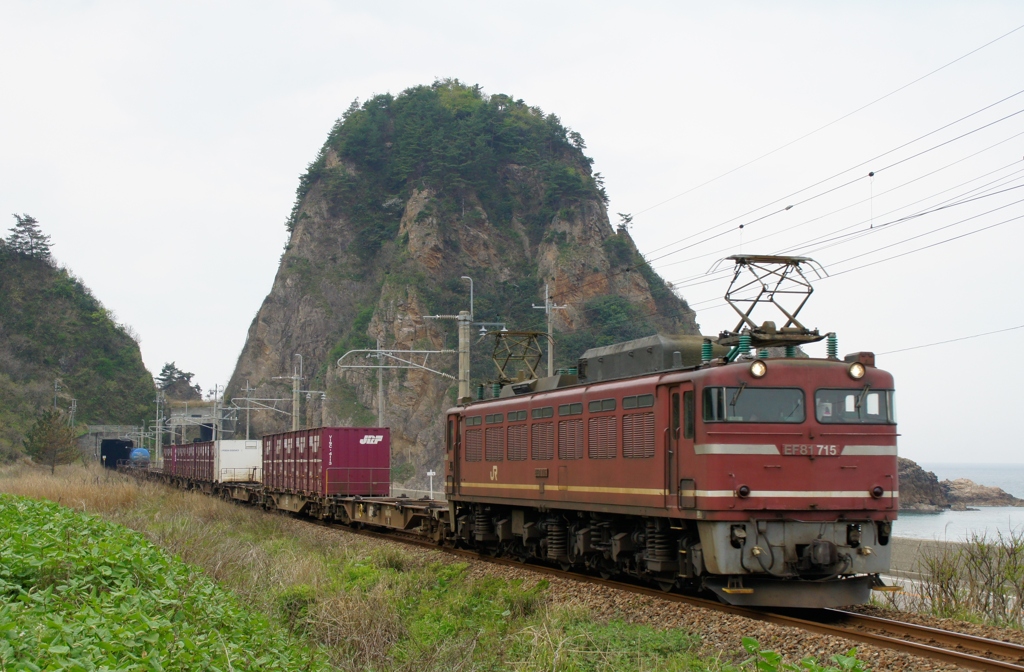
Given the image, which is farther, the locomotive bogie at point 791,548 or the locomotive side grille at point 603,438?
the locomotive side grille at point 603,438

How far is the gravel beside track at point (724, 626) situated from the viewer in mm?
9508

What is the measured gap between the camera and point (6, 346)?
104812 millimetres

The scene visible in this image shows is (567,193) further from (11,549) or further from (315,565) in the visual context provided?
(11,549)

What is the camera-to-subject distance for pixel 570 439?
15.9m

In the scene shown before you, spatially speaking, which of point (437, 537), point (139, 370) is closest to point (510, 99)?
point (139, 370)

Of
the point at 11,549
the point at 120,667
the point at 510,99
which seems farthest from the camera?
the point at 510,99

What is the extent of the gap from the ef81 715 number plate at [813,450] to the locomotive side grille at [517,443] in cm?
605

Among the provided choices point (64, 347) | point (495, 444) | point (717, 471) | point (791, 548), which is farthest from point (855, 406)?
point (64, 347)

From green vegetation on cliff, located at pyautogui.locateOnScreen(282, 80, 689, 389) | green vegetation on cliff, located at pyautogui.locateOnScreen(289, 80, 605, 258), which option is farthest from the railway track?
green vegetation on cliff, located at pyautogui.locateOnScreen(289, 80, 605, 258)

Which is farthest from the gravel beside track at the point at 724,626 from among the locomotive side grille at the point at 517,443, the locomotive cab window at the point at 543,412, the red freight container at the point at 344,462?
the red freight container at the point at 344,462

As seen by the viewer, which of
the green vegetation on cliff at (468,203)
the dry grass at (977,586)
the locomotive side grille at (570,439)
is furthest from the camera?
the green vegetation on cliff at (468,203)

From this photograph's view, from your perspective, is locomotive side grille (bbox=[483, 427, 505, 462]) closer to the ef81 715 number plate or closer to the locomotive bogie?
the locomotive bogie

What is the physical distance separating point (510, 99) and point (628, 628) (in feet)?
288

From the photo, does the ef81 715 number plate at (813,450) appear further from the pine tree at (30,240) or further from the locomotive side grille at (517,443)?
the pine tree at (30,240)
